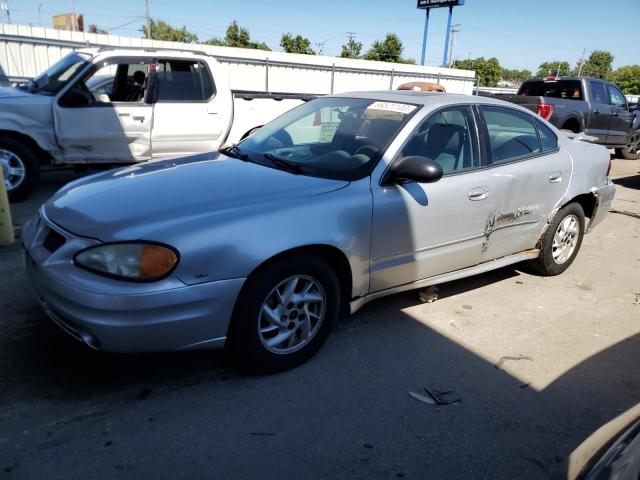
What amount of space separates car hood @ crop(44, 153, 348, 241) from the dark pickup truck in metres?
10.0

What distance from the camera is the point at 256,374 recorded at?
3.12m

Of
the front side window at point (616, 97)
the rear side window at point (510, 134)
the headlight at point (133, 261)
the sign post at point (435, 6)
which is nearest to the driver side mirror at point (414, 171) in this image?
the rear side window at point (510, 134)

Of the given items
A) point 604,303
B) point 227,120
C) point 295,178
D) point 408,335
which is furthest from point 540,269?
point 227,120

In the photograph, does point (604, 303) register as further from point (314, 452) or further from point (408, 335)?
point (314, 452)

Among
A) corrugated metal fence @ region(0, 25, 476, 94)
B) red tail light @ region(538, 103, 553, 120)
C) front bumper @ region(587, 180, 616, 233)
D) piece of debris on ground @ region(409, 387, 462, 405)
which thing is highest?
corrugated metal fence @ region(0, 25, 476, 94)

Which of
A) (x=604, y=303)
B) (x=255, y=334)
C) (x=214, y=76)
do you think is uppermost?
Result: (x=214, y=76)

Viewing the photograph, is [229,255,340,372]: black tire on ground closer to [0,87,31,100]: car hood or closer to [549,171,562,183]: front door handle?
[549,171,562,183]: front door handle

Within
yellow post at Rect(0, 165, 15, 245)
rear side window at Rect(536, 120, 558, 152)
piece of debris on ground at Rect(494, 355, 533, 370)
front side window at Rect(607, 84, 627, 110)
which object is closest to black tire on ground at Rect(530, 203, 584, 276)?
rear side window at Rect(536, 120, 558, 152)

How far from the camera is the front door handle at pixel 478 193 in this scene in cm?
388

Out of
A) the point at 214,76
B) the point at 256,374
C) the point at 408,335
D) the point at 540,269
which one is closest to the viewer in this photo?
the point at 256,374

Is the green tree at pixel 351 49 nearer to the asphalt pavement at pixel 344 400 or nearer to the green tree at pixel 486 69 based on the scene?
the green tree at pixel 486 69

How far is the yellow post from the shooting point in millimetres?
4918

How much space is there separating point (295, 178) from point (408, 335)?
1377 mm

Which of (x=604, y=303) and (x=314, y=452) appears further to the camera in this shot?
(x=604, y=303)
